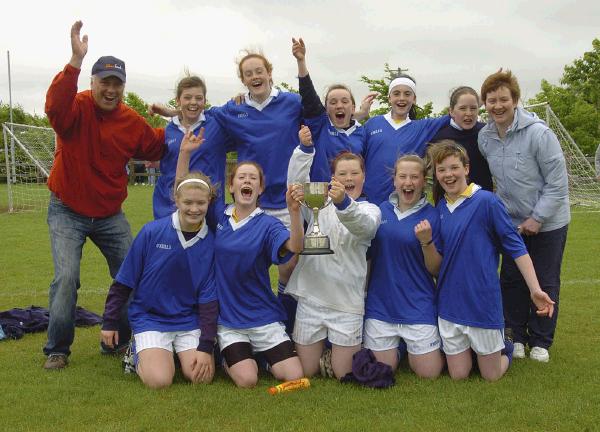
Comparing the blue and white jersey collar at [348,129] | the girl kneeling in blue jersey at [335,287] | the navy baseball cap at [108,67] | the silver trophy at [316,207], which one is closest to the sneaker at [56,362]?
the girl kneeling in blue jersey at [335,287]

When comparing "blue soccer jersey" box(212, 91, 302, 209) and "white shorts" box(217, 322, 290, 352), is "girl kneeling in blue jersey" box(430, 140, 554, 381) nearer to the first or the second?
"white shorts" box(217, 322, 290, 352)

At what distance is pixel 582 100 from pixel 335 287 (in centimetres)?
3151

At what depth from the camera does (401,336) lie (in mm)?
4637

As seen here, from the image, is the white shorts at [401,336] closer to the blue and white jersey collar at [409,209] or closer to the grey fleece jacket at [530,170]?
the blue and white jersey collar at [409,209]

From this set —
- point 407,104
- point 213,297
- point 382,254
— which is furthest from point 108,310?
point 407,104

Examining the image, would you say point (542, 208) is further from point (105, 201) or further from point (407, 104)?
point (105, 201)

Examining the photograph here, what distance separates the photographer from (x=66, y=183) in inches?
202

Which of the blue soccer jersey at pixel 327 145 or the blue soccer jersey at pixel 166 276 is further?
the blue soccer jersey at pixel 327 145

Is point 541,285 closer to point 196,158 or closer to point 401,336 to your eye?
A: point 401,336

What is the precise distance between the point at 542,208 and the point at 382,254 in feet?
4.30

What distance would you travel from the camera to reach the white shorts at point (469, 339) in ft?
14.6

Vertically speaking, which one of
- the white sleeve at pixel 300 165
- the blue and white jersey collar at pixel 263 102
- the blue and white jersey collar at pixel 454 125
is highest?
the blue and white jersey collar at pixel 263 102

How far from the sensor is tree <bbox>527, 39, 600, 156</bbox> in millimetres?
30969

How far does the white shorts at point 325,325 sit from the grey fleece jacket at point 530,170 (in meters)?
1.61
